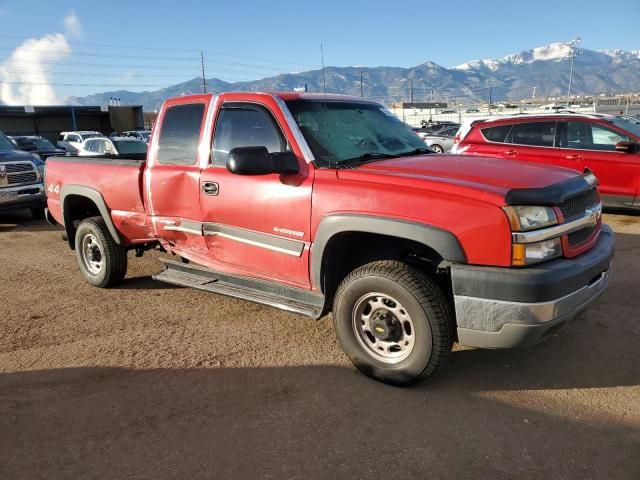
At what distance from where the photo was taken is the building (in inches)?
1457

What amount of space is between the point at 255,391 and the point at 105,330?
1.79m

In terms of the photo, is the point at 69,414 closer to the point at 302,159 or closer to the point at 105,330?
the point at 105,330

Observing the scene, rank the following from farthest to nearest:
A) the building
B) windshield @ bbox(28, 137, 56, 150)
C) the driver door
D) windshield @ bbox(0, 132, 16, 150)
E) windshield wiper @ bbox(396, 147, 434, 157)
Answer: the building
windshield @ bbox(28, 137, 56, 150)
windshield @ bbox(0, 132, 16, 150)
windshield wiper @ bbox(396, 147, 434, 157)
the driver door

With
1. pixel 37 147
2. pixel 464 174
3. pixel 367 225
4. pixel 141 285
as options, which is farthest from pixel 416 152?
pixel 37 147

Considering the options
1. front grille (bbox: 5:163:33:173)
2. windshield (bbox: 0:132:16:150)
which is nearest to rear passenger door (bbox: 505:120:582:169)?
front grille (bbox: 5:163:33:173)

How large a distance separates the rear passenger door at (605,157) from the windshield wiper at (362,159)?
19.0ft

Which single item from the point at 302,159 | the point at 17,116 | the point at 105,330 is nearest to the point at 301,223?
the point at 302,159

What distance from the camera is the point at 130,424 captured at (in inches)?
117

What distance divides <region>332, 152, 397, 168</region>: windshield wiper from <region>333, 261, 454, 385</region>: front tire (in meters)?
0.76

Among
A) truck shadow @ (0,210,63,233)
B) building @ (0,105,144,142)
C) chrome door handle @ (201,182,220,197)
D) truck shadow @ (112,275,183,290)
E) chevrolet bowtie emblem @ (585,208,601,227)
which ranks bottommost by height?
truck shadow @ (112,275,183,290)

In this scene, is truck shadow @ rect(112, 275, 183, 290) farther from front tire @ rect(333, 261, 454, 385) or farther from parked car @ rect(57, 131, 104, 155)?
parked car @ rect(57, 131, 104, 155)

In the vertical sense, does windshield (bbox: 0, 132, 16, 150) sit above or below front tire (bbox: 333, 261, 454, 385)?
above

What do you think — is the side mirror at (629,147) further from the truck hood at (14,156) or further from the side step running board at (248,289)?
the truck hood at (14,156)

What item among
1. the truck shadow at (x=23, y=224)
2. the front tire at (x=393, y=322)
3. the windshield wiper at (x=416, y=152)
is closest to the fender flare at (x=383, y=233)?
the front tire at (x=393, y=322)
